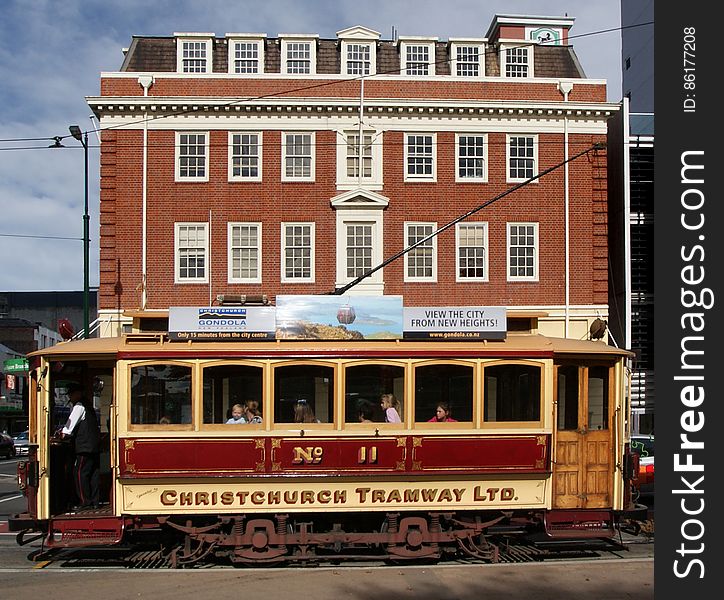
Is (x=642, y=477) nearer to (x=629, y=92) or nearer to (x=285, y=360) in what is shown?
(x=285, y=360)

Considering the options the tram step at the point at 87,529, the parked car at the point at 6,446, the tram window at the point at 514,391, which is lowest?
the parked car at the point at 6,446

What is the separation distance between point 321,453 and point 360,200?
15.1m

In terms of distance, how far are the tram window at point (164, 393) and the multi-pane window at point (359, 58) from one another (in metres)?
17.5

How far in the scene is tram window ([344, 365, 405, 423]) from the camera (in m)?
10.6

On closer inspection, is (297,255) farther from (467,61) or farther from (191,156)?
(467,61)

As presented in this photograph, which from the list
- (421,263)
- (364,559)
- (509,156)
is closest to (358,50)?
(509,156)

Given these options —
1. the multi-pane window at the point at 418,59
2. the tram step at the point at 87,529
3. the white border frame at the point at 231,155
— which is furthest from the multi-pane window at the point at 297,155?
the tram step at the point at 87,529

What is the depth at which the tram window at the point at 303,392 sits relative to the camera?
10.6 metres

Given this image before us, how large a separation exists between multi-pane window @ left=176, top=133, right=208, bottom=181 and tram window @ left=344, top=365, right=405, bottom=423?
15.7m

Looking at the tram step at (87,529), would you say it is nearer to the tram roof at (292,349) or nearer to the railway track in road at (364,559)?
the railway track in road at (364,559)

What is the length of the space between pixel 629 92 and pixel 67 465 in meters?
48.7

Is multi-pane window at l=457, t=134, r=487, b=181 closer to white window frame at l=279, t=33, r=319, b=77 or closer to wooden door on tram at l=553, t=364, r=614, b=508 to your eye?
white window frame at l=279, t=33, r=319, b=77

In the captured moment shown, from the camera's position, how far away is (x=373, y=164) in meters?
24.8

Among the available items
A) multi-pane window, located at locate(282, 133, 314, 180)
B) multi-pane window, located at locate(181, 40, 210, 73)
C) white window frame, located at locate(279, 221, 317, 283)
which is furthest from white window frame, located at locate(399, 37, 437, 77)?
multi-pane window, located at locate(181, 40, 210, 73)
